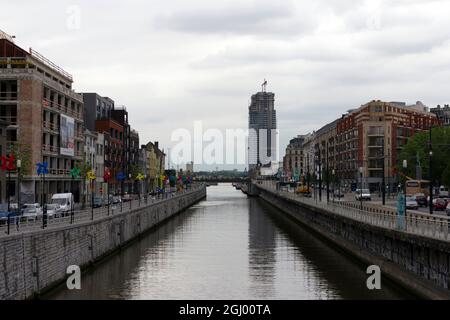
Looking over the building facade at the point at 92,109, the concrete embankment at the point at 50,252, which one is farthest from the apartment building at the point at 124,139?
the concrete embankment at the point at 50,252

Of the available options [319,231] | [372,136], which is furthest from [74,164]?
[372,136]

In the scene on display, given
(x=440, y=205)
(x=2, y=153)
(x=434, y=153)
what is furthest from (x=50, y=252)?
(x=434, y=153)

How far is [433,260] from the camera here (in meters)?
32.7

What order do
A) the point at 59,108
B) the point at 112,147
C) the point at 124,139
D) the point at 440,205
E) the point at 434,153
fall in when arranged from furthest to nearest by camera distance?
the point at 124,139
the point at 112,147
the point at 434,153
the point at 59,108
the point at 440,205

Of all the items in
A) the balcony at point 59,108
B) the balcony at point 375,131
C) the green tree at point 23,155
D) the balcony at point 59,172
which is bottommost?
the balcony at point 59,172

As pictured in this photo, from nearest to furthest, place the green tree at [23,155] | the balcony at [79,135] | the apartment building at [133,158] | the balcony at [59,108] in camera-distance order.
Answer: the green tree at [23,155], the balcony at [59,108], the balcony at [79,135], the apartment building at [133,158]

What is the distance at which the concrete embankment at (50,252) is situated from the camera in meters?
29.8

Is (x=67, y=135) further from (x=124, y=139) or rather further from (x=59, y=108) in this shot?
(x=124, y=139)

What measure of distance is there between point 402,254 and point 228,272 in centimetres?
1380

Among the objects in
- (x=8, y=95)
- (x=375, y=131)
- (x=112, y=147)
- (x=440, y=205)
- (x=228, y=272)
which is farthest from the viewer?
(x=375, y=131)

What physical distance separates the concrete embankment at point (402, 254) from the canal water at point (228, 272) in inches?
45.8

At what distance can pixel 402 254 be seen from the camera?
38656 mm

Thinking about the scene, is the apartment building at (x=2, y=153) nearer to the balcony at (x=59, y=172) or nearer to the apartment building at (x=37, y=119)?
the apartment building at (x=37, y=119)
